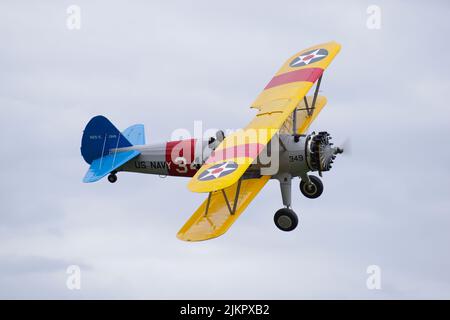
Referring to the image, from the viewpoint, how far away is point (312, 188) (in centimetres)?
1725

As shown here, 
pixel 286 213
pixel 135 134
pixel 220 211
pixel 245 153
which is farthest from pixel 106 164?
pixel 245 153

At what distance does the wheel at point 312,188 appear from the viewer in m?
17.2

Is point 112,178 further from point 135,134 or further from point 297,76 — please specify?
point 297,76

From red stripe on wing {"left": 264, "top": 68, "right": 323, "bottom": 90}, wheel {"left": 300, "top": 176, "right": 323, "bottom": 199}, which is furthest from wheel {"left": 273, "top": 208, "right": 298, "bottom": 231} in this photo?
red stripe on wing {"left": 264, "top": 68, "right": 323, "bottom": 90}

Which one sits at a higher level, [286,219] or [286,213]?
[286,213]

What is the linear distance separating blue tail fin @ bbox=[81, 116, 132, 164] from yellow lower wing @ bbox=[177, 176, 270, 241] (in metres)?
3.42

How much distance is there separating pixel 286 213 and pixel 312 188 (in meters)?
1.42

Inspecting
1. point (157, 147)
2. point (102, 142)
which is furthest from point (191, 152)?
point (102, 142)

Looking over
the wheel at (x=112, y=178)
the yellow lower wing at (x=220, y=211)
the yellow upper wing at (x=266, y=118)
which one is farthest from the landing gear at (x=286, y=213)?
the wheel at (x=112, y=178)

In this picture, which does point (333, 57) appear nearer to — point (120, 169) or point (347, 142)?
point (347, 142)

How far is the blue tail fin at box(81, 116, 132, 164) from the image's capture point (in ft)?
59.7

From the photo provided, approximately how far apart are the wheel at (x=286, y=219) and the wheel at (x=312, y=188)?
1.34 m

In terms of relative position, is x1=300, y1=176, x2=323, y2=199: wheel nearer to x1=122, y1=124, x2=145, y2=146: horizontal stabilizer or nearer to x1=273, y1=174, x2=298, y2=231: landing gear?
x1=273, y1=174, x2=298, y2=231: landing gear

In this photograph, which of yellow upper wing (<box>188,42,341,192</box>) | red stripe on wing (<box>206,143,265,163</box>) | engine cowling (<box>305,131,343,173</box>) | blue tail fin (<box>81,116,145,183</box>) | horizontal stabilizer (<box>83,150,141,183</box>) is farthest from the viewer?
blue tail fin (<box>81,116,145,183</box>)
